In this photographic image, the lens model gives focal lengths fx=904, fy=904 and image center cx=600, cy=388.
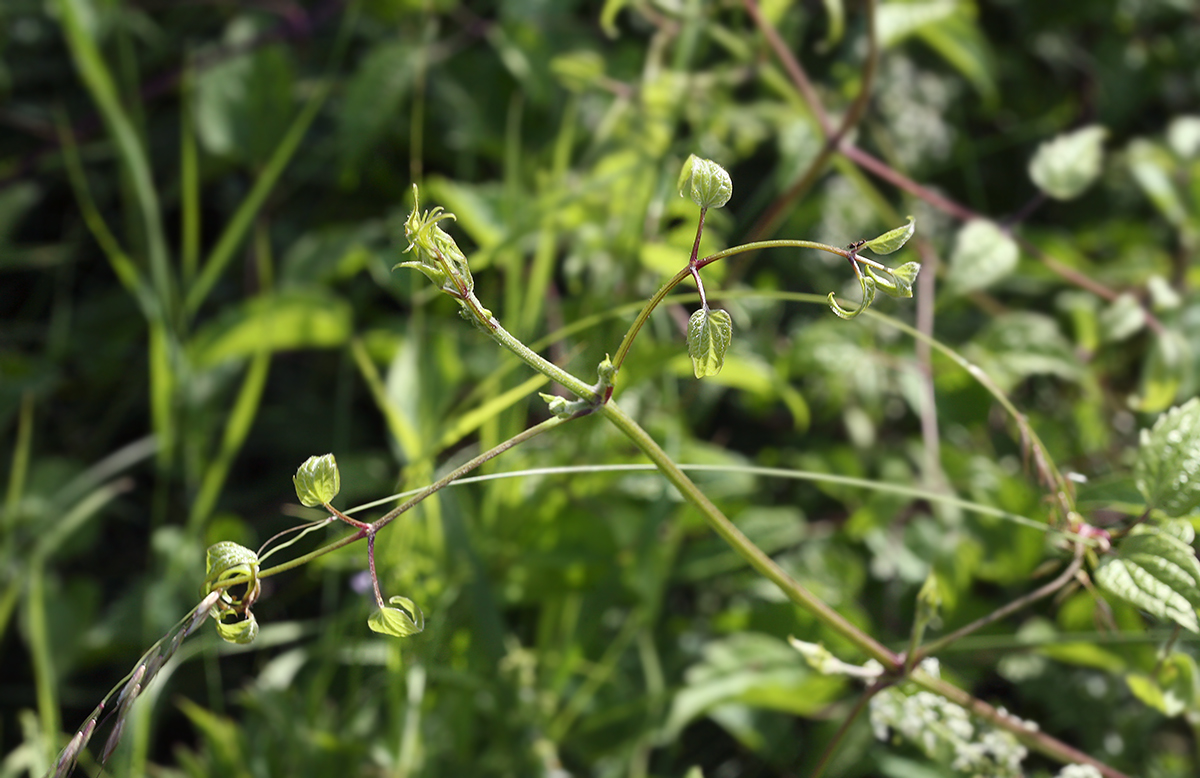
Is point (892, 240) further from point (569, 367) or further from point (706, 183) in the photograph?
point (569, 367)

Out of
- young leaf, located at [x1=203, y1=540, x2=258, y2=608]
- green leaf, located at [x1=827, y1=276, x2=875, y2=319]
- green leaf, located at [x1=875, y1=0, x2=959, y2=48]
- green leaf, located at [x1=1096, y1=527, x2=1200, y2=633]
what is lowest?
young leaf, located at [x1=203, y1=540, x2=258, y2=608]

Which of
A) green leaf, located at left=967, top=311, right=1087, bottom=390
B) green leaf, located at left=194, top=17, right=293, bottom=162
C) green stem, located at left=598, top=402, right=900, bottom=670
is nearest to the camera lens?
green stem, located at left=598, top=402, right=900, bottom=670

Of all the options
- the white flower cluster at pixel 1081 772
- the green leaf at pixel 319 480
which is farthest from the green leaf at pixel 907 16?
the green leaf at pixel 319 480

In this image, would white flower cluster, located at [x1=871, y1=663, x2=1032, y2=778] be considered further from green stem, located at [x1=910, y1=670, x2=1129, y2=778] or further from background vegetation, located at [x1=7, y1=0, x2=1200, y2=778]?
background vegetation, located at [x1=7, y1=0, x2=1200, y2=778]

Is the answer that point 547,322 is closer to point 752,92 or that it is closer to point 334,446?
point 334,446

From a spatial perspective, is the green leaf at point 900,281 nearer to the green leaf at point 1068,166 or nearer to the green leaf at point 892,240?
the green leaf at point 892,240

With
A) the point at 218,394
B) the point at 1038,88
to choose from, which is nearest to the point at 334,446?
the point at 218,394

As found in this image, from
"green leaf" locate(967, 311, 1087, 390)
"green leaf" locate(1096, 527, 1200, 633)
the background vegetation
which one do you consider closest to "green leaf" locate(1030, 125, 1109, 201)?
the background vegetation
